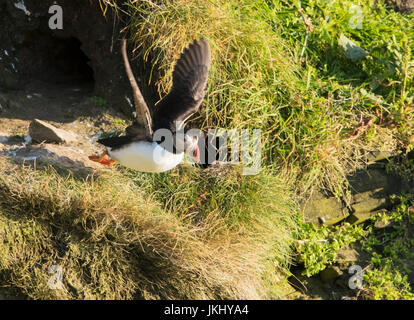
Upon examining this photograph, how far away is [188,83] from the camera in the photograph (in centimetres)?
351

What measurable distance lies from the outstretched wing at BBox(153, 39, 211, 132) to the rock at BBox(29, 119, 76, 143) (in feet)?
3.20

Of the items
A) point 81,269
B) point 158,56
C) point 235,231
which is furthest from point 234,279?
point 158,56

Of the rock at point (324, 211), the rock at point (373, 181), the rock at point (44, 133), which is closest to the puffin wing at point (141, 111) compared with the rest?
the rock at point (44, 133)

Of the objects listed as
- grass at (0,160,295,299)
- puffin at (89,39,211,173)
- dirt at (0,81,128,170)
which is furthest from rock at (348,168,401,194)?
dirt at (0,81,128,170)

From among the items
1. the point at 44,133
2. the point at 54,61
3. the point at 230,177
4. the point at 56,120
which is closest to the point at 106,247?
the point at 230,177

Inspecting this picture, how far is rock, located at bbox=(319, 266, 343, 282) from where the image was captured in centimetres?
382

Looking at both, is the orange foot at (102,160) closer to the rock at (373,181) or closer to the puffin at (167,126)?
the puffin at (167,126)

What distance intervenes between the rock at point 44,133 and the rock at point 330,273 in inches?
96.2

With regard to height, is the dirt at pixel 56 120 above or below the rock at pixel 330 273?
above

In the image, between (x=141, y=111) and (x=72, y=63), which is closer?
(x=141, y=111)

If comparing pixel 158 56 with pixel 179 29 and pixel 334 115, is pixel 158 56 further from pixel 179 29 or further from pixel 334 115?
pixel 334 115

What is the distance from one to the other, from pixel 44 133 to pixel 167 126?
1235 mm

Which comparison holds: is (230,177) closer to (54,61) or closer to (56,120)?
(56,120)

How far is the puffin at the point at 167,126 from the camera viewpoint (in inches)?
122
